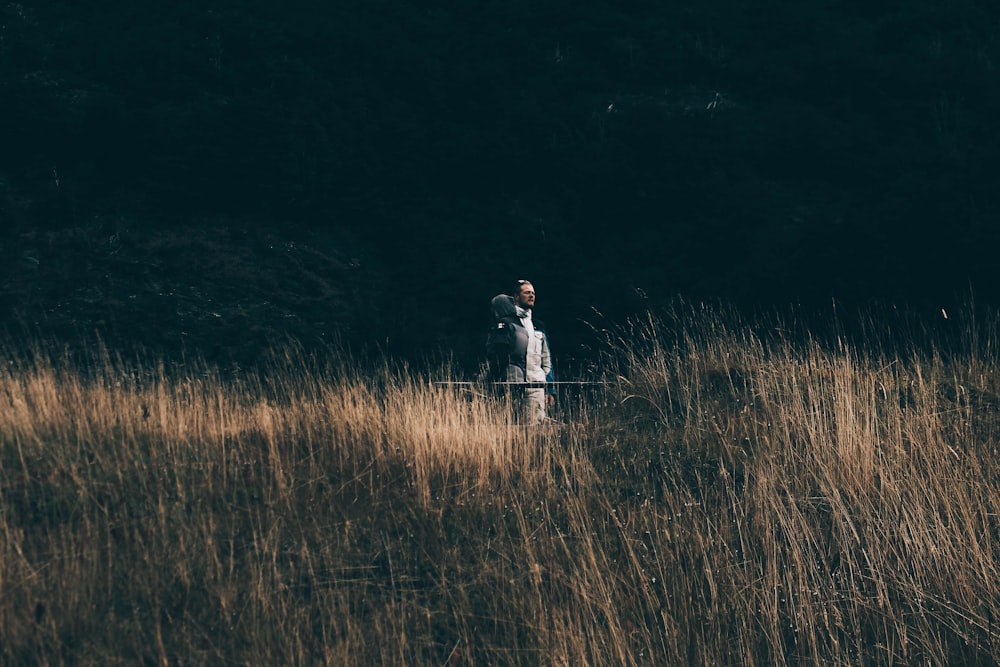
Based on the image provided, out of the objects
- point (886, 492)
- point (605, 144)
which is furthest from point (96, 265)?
point (886, 492)

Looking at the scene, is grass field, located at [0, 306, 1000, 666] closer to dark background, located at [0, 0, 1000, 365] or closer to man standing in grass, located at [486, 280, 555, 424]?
man standing in grass, located at [486, 280, 555, 424]

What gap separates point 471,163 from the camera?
59.9 feet

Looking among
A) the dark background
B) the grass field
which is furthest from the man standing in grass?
the dark background

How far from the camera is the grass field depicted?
10.9 feet

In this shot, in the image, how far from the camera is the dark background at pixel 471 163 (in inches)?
582

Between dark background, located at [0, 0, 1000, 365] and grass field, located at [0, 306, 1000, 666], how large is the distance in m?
8.15

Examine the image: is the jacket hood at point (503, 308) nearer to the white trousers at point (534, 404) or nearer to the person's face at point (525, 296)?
the person's face at point (525, 296)

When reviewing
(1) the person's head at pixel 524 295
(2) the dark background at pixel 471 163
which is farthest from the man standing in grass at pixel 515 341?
(2) the dark background at pixel 471 163

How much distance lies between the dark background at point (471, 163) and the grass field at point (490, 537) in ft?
26.7

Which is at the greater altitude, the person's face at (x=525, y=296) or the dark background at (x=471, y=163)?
the dark background at (x=471, y=163)

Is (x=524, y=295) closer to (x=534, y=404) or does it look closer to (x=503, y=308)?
(x=503, y=308)

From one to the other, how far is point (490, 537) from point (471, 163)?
14681 millimetres

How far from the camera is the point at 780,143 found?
17.8 metres

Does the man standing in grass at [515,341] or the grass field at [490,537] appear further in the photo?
the man standing in grass at [515,341]
